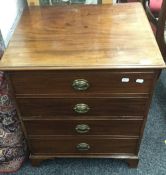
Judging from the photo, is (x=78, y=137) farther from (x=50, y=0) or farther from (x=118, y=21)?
(x=50, y=0)

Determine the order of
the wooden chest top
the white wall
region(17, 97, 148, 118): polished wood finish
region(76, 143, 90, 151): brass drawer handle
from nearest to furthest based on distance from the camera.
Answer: the wooden chest top, region(17, 97, 148, 118): polished wood finish, the white wall, region(76, 143, 90, 151): brass drawer handle

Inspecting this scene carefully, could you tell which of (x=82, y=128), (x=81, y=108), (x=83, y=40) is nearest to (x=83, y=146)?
(x=82, y=128)

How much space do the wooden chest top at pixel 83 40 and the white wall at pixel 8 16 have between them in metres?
0.08

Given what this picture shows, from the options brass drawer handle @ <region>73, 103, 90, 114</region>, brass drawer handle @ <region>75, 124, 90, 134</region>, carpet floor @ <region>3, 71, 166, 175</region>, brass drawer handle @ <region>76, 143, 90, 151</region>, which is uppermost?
brass drawer handle @ <region>73, 103, 90, 114</region>

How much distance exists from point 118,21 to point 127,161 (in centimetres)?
67

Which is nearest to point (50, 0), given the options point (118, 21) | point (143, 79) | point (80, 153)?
point (118, 21)

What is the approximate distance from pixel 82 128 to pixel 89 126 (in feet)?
0.10

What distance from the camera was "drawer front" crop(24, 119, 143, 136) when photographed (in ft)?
3.53

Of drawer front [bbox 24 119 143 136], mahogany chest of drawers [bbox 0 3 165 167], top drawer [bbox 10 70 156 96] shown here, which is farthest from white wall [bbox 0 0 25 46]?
drawer front [bbox 24 119 143 136]

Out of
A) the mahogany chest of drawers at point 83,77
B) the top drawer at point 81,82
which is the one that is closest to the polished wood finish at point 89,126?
the mahogany chest of drawers at point 83,77

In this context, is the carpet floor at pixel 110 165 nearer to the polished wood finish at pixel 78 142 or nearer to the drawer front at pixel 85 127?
the polished wood finish at pixel 78 142

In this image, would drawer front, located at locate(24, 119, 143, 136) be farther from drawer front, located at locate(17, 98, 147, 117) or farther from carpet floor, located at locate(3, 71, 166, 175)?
carpet floor, located at locate(3, 71, 166, 175)

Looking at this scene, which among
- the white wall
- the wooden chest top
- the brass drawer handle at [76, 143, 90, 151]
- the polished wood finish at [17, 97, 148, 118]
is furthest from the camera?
the brass drawer handle at [76, 143, 90, 151]

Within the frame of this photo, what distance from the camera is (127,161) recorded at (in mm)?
1271
